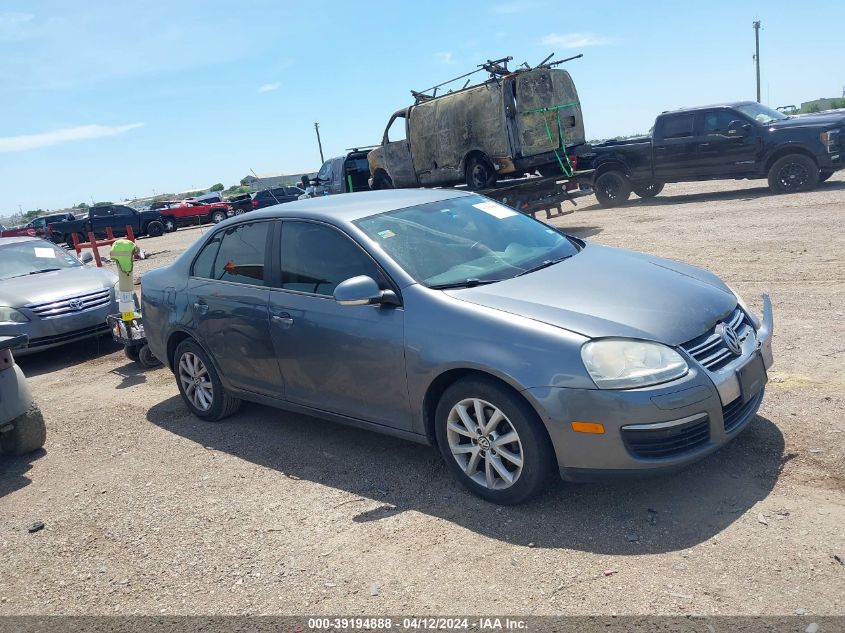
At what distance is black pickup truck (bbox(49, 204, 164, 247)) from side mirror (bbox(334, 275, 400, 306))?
1229 inches

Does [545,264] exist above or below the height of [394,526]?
above

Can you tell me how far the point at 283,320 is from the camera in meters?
4.99

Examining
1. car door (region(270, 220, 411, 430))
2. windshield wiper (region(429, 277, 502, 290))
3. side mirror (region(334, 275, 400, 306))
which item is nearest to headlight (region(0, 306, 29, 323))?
car door (region(270, 220, 411, 430))

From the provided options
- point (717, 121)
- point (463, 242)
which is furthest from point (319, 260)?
point (717, 121)

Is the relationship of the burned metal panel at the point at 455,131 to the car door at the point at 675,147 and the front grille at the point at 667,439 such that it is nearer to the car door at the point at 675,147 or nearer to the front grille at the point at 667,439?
the car door at the point at 675,147

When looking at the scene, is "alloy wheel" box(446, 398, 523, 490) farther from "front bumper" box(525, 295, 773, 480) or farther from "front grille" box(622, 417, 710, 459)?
"front grille" box(622, 417, 710, 459)

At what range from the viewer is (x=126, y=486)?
197 inches

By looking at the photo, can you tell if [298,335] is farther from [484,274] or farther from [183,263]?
[183,263]

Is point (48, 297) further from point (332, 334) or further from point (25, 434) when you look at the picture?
point (332, 334)

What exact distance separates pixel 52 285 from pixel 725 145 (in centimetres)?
1343

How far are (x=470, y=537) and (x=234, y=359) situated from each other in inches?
99.4

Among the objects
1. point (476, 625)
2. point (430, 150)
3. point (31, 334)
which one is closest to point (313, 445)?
point (476, 625)

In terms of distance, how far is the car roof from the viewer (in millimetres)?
4984

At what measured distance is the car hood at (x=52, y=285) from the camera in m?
8.83
